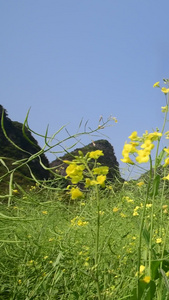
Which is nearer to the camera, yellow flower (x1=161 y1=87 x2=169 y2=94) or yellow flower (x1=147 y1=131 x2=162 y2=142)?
yellow flower (x1=147 y1=131 x2=162 y2=142)

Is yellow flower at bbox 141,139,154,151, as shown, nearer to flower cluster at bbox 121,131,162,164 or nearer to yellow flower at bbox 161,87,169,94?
flower cluster at bbox 121,131,162,164

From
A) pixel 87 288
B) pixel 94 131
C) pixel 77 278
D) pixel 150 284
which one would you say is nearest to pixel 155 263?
pixel 150 284

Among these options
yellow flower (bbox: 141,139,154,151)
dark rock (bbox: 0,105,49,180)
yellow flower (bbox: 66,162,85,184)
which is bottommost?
yellow flower (bbox: 66,162,85,184)

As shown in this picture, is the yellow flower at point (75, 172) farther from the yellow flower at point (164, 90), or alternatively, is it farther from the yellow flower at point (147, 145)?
the yellow flower at point (164, 90)

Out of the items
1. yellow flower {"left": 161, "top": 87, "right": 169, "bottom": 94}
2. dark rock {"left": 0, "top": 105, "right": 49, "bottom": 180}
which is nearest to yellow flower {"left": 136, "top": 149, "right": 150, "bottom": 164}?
yellow flower {"left": 161, "top": 87, "right": 169, "bottom": 94}

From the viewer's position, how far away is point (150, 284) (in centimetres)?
109

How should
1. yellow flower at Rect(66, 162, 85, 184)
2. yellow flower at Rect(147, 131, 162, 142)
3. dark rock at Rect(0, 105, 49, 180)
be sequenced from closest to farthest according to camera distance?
yellow flower at Rect(66, 162, 85, 184)
yellow flower at Rect(147, 131, 162, 142)
dark rock at Rect(0, 105, 49, 180)

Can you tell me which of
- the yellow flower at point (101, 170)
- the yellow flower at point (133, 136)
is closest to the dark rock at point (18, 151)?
the yellow flower at point (133, 136)

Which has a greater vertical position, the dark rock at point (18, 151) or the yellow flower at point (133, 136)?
the dark rock at point (18, 151)

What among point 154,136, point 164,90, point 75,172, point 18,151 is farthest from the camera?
point 18,151

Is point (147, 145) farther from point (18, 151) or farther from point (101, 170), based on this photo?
point (18, 151)

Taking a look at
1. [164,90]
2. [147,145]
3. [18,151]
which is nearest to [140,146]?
[147,145]

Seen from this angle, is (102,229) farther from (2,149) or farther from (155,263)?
(2,149)

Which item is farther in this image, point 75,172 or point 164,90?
point 164,90
